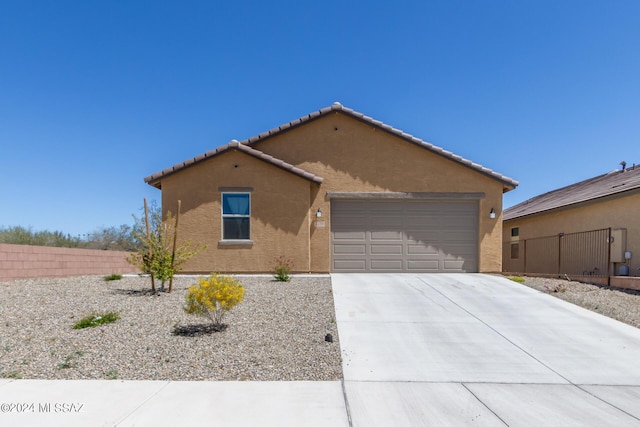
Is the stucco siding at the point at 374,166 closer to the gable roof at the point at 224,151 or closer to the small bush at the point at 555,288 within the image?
the gable roof at the point at 224,151

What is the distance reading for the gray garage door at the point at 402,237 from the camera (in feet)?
45.3

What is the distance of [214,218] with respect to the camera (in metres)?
13.1

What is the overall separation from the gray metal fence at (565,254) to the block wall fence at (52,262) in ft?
56.2

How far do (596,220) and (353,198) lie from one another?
368 inches

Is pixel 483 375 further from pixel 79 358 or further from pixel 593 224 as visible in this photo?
pixel 593 224

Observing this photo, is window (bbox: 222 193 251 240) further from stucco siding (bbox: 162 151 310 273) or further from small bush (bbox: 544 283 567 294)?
small bush (bbox: 544 283 567 294)

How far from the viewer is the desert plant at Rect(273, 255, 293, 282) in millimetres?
11695

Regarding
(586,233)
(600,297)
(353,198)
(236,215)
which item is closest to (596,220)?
(586,233)

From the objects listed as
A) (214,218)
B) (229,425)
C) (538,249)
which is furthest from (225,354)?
(538,249)

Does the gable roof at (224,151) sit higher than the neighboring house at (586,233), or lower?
higher

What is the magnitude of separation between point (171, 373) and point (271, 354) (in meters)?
1.46

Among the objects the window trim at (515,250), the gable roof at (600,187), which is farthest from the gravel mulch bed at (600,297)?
the window trim at (515,250)

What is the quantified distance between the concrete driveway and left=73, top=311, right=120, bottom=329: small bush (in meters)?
4.25

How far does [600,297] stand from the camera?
1027 centimetres
